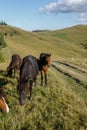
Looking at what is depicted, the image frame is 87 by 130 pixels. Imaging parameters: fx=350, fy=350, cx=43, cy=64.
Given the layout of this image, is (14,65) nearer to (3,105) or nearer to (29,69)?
(29,69)

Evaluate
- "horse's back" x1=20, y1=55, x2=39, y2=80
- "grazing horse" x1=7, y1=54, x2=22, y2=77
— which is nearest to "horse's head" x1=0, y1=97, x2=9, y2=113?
"horse's back" x1=20, y1=55, x2=39, y2=80

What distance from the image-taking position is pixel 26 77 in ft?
62.3

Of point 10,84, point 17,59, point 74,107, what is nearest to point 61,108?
point 74,107

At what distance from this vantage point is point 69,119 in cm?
1850

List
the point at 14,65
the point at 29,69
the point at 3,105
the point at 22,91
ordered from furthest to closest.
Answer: the point at 14,65
the point at 29,69
the point at 22,91
the point at 3,105

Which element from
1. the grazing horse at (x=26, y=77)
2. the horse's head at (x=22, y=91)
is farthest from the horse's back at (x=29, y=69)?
the horse's head at (x=22, y=91)

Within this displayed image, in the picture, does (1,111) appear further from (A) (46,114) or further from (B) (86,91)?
(B) (86,91)

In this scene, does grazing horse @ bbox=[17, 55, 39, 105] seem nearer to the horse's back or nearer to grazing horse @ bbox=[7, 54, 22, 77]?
the horse's back

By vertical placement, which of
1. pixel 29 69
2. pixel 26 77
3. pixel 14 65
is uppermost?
pixel 29 69

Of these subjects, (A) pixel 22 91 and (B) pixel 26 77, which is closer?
(A) pixel 22 91

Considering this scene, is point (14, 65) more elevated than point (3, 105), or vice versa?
point (14, 65)

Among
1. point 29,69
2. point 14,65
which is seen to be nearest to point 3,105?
point 29,69

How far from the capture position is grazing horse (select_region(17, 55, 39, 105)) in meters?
18.3

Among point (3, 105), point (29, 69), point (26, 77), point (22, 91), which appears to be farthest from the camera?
point (29, 69)
